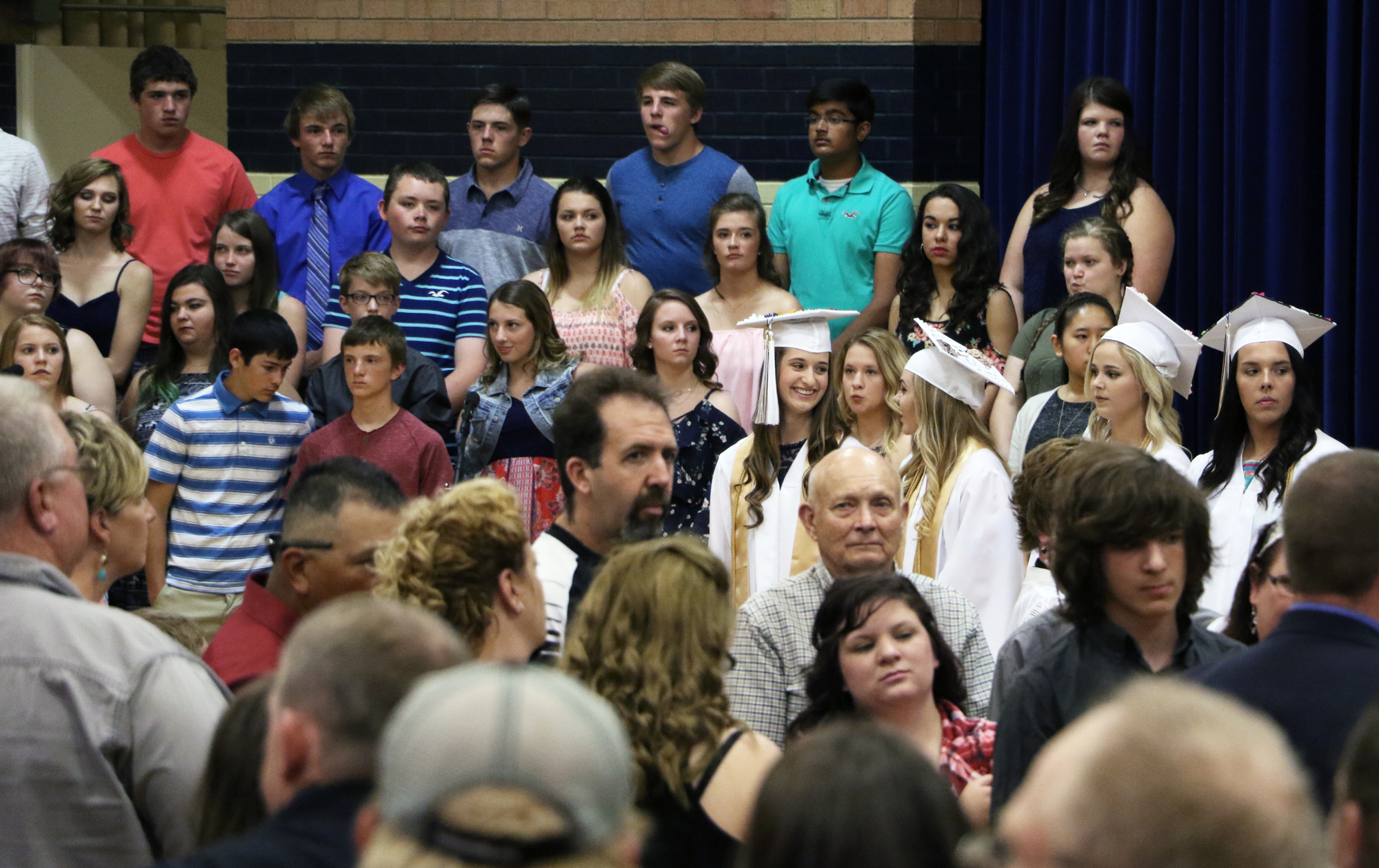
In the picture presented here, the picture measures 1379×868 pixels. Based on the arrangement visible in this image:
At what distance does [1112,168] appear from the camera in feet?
20.1

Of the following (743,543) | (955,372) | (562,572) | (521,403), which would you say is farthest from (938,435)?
(562,572)

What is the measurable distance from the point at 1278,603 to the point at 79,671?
2210mm

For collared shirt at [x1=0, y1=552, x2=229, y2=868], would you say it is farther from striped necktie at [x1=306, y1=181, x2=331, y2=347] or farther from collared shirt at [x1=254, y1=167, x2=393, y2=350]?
collared shirt at [x1=254, y1=167, x2=393, y2=350]

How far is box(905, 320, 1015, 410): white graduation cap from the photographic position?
4688 mm

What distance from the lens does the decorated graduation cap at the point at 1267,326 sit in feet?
15.0

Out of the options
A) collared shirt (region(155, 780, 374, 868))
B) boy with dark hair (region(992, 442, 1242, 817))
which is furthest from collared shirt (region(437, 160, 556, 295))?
collared shirt (region(155, 780, 374, 868))

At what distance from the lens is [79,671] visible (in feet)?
7.14

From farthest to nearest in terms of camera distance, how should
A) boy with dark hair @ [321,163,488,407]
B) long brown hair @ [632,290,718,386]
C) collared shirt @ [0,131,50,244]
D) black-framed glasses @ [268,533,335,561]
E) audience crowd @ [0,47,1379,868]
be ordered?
1. collared shirt @ [0,131,50,244]
2. boy with dark hair @ [321,163,488,407]
3. long brown hair @ [632,290,718,386]
4. black-framed glasses @ [268,533,335,561]
5. audience crowd @ [0,47,1379,868]

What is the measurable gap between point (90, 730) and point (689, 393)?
354 cm

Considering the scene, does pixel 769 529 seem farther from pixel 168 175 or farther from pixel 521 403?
pixel 168 175

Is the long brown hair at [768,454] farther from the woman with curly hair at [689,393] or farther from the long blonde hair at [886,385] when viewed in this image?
the woman with curly hair at [689,393]

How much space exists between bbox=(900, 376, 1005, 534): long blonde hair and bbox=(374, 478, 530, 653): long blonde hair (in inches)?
87.8

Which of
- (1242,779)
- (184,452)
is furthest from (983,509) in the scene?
(1242,779)

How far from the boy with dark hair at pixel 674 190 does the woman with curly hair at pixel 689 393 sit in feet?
3.39
